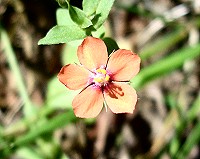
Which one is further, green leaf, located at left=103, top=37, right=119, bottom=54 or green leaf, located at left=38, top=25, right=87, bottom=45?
green leaf, located at left=103, top=37, right=119, bottom=54

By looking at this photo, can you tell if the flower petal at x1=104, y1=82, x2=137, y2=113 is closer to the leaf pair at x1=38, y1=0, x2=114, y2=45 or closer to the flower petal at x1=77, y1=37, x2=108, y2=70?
the flower petal at x1=77, y1=37, x2=108, y2=70

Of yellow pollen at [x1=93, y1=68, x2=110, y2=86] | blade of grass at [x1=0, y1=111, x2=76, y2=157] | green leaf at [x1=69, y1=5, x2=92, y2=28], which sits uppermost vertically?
green leaf at [x1=69, y1=5, x2=92, y2=28]

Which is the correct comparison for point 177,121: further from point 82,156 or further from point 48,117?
point 48,117

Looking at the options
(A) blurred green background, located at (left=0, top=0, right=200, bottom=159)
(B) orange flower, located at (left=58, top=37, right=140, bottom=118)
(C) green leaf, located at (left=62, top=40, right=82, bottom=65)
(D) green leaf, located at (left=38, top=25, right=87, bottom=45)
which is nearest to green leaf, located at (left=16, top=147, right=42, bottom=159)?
(A) blurred green background, located at (left=0, top=0, right=200, bottom=159)

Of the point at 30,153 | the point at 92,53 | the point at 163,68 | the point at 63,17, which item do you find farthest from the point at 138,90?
the point at 92,53

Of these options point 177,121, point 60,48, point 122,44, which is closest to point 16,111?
point 60,48

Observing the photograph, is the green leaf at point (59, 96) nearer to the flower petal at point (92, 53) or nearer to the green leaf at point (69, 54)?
the green leaf at point (69, 54)

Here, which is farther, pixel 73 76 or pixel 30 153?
pixel 30 153

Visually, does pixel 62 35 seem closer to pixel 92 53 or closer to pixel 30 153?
pixel 92 53
